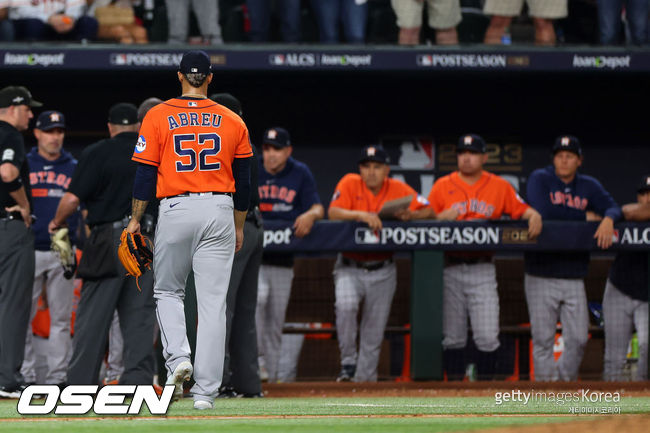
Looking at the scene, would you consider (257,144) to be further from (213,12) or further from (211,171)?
(211,171)

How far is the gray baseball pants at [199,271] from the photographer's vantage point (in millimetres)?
4609

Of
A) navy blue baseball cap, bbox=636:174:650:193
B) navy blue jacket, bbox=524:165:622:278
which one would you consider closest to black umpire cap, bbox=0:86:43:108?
navy blue jacket, bbox=524:165:622:278

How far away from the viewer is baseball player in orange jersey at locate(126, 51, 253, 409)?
461 centimetres

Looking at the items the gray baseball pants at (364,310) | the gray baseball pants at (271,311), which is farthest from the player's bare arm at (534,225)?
the gray baseball pants at (271,311)

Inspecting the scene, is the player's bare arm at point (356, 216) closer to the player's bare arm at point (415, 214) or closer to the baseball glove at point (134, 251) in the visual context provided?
the player's bare arm at point (415, 214)

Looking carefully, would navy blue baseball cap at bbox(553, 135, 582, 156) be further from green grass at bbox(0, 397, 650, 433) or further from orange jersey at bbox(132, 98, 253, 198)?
orange jersey at bbox(132, 98, 253, 198)

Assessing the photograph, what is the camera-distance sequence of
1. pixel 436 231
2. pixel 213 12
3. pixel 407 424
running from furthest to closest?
pixel 213 12 → pixel 436 231 → pixel 407 424

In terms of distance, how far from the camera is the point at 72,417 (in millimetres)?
4410

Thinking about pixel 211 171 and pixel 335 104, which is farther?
pixel 335 104

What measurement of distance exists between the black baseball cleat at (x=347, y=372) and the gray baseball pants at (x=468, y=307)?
0.64 metres

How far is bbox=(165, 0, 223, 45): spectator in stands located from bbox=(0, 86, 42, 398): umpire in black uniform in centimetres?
313

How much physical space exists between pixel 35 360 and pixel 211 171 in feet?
10.8

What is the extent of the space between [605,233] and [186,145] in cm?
358

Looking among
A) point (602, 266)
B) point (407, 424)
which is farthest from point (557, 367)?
point (407, 424)
